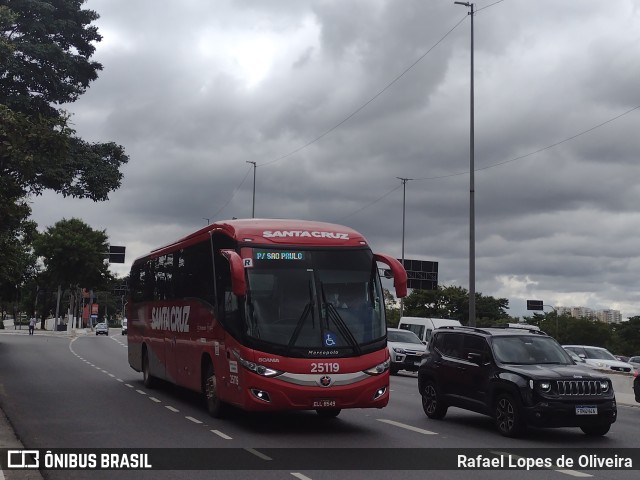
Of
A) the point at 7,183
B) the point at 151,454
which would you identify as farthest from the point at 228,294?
the point at 7,183

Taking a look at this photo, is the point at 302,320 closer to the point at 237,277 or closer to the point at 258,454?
the point at 237,277

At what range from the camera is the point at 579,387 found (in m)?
13.2

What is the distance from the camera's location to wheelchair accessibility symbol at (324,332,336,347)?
13328 millimetres

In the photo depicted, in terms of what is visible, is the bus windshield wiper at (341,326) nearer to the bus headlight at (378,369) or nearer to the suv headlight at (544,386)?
the bus headlight at (378,369)

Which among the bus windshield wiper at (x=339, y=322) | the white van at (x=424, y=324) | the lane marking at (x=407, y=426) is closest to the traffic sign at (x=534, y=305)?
the white van at (x=424, y=324)

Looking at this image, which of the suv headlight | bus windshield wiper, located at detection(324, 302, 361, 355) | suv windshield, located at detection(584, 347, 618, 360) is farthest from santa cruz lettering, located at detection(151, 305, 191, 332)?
suv windshield, located at detection(584, 347, 618, 360)

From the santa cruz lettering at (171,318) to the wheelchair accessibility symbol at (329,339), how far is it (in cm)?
500

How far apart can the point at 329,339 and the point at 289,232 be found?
2221 millimetres

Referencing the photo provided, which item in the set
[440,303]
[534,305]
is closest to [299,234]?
[534,305]

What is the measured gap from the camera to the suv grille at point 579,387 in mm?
13086

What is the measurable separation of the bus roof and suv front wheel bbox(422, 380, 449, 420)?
3407mm

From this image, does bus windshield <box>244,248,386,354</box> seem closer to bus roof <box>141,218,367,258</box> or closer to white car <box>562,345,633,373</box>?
bus roof <box>141,218,367,258</box>

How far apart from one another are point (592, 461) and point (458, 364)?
431 centimetres

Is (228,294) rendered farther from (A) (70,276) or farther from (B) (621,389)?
(A) (70,276)
